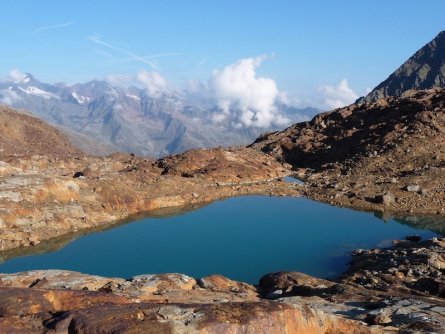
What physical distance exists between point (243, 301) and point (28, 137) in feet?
315

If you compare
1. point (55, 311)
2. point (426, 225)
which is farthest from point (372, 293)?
point (426, 225)

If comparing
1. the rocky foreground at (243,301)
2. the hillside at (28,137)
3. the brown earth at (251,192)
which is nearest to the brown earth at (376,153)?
the brown earth at (251,192)

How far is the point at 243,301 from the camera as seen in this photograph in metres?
18.4

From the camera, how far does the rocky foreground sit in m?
13.4

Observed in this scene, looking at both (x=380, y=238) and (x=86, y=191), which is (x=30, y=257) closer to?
(x=86, y=191)

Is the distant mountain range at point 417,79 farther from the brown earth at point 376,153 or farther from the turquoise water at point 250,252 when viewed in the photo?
the turquoise water at point 250,252

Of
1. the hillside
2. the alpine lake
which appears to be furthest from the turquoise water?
the hillside

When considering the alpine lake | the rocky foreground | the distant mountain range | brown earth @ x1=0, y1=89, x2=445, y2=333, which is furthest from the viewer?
the distant mountain range

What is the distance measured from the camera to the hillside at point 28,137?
92375 millimetres

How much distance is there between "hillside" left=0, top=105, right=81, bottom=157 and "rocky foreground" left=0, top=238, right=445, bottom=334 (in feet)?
234

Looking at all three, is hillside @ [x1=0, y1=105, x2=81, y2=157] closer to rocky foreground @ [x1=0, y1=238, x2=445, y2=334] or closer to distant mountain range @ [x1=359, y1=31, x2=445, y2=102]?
rocky foreground @ [x1=0, y1=238, x2=445, y2=334]

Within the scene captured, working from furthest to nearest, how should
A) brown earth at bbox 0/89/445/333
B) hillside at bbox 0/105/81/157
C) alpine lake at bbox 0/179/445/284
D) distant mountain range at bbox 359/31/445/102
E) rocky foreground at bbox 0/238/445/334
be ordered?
distant mountain range at bbox 359/31/445/102, hillside at bbox 0/105/81/157, alpine lake at bbox 0/179/445/284, brown earth at bbox 0/89/445/333, rocky foreground at bbox 0/238/445/334

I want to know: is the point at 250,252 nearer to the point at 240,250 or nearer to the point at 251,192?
the point at 240,250

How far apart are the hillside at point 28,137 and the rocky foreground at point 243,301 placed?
7145cm
